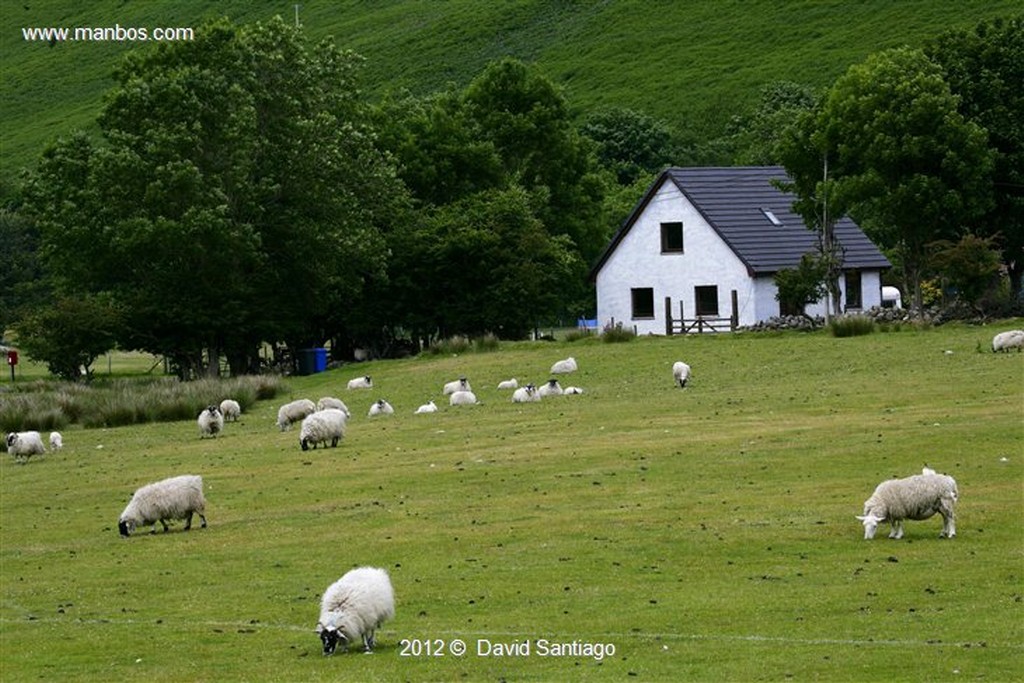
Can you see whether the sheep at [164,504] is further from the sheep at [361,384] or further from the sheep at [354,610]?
the sheep at [361,384]

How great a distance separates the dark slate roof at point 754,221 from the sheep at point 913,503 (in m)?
58.4

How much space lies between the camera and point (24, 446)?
160 ft

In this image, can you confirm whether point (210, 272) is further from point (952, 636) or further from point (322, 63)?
point (952, 636)

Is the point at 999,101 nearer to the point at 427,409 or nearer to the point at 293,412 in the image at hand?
the point at 427,409

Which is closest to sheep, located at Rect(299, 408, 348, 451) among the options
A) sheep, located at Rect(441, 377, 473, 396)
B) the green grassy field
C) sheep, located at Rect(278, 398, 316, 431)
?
the green grassy field

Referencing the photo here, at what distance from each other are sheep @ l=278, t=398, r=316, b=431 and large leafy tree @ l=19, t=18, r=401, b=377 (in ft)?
88.6

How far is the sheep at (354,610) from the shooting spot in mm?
21656

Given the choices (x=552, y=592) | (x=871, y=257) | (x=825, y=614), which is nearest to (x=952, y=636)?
(x=825, y=614)

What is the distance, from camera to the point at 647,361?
214 ft

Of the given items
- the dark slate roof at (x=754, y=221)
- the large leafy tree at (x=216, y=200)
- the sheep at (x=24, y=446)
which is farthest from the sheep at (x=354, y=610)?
the dark slate roof at (x=754, y=221)

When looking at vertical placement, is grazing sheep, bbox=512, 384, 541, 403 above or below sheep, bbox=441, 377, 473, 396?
below

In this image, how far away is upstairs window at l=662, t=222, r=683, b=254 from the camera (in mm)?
90500

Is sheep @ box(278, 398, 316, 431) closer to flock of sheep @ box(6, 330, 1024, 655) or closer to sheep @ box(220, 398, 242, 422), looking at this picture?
flock of sheep @ box(6, 330, 1024, 655)

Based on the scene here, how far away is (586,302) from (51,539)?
298 feet
